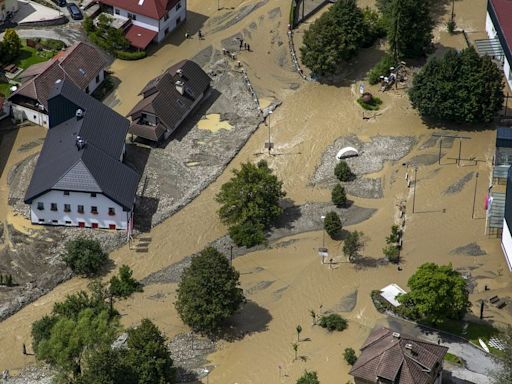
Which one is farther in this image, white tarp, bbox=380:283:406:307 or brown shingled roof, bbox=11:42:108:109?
brown shingled roof, bbox=11:42:108:109

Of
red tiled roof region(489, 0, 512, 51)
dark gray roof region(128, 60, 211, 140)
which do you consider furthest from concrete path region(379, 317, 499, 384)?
red tiled roof region(489, 0, 512, 51)

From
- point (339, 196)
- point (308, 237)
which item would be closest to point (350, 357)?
point (308, 237)

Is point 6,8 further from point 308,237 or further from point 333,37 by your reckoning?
point 308,237

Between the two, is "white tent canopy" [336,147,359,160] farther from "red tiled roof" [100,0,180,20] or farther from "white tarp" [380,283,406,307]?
"red tiled roof" [100,0,180,20]

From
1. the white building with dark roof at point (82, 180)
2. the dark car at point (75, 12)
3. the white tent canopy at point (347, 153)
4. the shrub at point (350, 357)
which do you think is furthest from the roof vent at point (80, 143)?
the shrub at point (350, 357)

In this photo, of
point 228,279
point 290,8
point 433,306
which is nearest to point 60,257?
point 228,279

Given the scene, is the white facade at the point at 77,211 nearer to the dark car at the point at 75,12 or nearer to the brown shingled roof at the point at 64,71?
the brown shingled roof at the point at 64,71

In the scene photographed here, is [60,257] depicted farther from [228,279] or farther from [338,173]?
[338,173]
